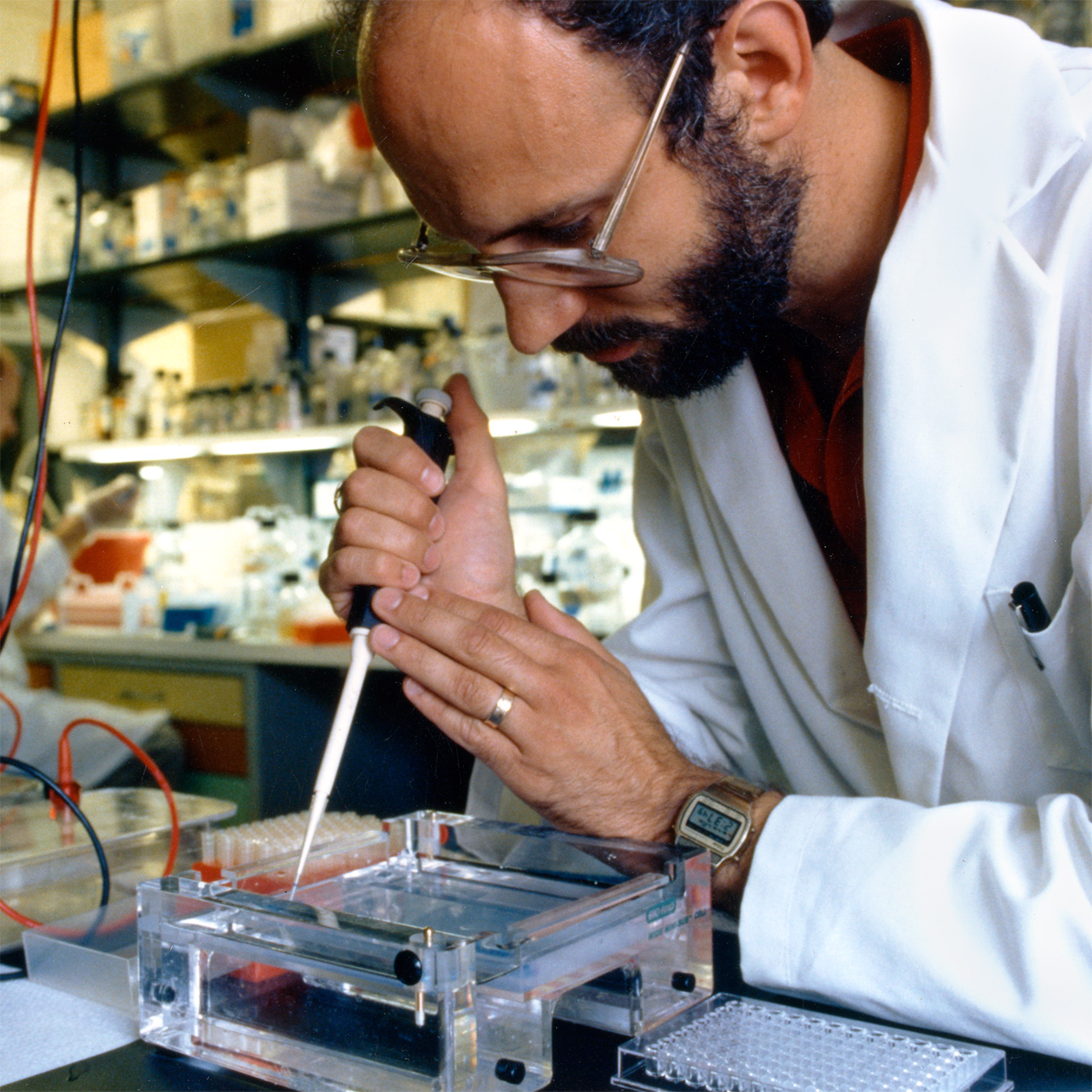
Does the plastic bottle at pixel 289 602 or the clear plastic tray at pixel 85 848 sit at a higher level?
the plastic bottle at pixel 289 602

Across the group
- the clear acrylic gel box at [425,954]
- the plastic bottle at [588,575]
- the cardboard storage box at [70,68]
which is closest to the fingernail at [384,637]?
the clear acrylic gel box at [425,954]

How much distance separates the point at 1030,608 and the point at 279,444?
1.99 metres

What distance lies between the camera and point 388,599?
0.83m

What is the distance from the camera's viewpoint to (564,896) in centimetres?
69

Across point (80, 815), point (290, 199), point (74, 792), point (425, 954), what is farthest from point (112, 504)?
point (425, 954)

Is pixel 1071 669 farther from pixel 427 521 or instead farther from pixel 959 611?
pixel 427 521

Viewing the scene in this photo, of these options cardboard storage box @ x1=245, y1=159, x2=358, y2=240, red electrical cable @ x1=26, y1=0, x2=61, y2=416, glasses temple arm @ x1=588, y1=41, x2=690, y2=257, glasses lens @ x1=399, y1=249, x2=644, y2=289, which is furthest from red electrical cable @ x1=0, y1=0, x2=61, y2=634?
cardboard storage box @ x1=245, y1=159, x2=358, y2=240

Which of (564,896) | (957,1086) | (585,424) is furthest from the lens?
(585,424)

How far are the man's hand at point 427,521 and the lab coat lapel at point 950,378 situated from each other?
0.33 meters

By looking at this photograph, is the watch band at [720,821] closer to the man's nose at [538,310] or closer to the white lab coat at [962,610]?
the white lab coat at [962,610]

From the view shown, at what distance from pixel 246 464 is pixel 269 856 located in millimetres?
1810

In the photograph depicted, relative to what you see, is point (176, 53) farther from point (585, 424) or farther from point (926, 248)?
point (926, 248)

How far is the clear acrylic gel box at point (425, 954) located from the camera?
1.79 ft

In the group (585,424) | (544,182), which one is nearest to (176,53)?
(585,424)
